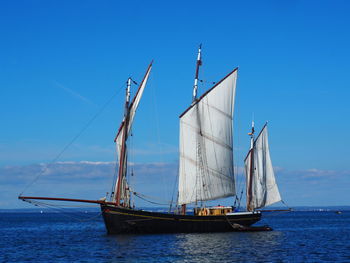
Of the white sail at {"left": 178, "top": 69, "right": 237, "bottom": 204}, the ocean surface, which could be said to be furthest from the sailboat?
the ocean surface

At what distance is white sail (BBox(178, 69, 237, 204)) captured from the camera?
8150 cm

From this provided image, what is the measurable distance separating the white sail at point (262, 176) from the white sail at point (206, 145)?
8.23 metres

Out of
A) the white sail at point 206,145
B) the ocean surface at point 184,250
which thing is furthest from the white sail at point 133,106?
the ocean surface at point 184,250

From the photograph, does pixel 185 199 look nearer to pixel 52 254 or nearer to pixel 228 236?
pixel 228 236

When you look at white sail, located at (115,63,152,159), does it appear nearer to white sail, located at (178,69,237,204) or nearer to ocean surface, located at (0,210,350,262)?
white sail, located at (178,69,237,204)

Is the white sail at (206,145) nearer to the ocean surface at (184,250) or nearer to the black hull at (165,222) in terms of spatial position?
the black hull at (165,222)

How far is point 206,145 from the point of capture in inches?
3238

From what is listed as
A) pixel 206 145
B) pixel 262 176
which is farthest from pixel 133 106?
pixel 262 176

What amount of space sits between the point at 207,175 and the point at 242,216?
8.03 meters

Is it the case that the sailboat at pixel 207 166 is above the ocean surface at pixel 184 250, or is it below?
above

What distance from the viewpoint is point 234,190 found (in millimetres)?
84812

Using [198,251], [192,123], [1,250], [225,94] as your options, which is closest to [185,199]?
[192,123]

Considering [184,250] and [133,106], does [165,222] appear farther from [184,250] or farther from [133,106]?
[184,250]

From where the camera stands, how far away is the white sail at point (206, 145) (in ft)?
267
